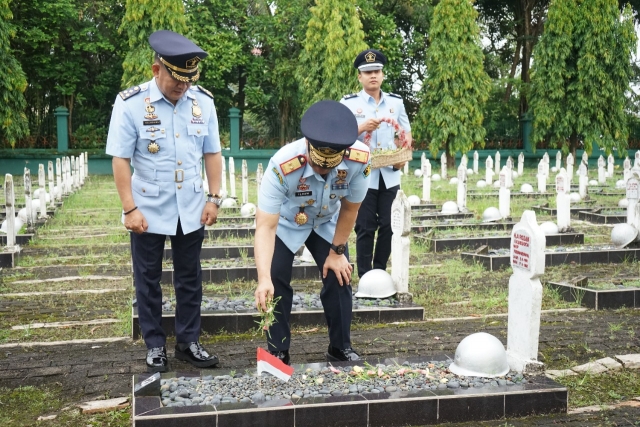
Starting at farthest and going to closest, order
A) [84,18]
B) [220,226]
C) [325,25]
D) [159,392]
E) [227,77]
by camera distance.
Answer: [227,77]
[84,18]
[325,25]
[220,226]
[159,392]

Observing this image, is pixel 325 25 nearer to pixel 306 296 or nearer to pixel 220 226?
pixel 220 226

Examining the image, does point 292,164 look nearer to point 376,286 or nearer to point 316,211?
point 316,211

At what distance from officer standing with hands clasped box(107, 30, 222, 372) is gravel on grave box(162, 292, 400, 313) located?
1.18 m

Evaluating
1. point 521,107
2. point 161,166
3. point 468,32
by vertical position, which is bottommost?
point 161,166

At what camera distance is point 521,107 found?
35.2 metres

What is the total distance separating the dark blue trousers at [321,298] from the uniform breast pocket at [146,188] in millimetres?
882

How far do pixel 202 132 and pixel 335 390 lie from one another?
1994 mm

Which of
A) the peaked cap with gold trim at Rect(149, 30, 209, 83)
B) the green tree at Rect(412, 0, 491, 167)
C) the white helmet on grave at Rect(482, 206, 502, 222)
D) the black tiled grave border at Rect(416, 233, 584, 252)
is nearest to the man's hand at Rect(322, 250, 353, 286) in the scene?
the peaked cap with gold trim at Rect(149, 30, 209, 83)

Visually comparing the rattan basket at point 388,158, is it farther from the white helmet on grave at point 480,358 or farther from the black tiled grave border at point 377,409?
the black tiled grave border at point 377,409

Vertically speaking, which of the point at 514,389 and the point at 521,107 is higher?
the point at 521,107

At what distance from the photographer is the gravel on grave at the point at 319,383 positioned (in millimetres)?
4086

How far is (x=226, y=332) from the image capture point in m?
6.18

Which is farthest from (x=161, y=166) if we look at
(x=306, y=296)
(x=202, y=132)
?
(x=306, y=296)

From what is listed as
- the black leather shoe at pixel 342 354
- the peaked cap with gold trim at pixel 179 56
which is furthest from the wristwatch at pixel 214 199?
the black leather shoe at pixel 342 354
